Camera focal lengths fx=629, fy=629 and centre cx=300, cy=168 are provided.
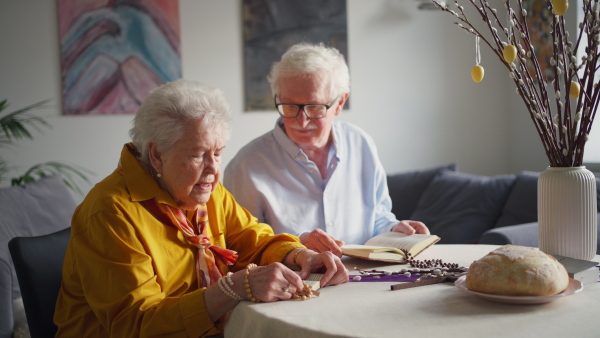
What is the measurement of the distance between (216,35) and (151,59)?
497 mm

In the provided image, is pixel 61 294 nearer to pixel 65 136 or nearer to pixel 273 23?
pixel 65 136

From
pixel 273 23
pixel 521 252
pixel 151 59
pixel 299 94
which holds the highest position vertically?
pixel 273 23

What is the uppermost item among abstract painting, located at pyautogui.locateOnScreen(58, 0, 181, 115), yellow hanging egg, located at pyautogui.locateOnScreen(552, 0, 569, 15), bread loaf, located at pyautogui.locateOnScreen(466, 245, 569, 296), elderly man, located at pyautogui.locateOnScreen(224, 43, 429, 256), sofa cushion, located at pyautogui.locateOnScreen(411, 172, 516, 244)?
abstract painting, located at pyautogui.locateOnScreen(58, 0, 181, 115)

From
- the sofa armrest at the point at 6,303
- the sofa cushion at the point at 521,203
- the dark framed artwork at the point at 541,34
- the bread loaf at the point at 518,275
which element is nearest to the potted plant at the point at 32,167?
the sofa armrest at the point at 6,303

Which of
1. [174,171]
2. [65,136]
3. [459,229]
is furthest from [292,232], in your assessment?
[65,136]

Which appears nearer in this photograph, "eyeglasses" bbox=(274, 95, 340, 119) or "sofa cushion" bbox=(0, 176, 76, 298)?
"eyeglasses" bbox=(274, 95, 340, 119)

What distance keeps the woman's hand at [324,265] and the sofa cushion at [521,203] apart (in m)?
2.24

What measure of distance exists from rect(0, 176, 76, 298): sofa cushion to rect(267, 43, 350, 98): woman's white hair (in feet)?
4.90

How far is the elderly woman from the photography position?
1469mm

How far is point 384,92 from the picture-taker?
16.1ft

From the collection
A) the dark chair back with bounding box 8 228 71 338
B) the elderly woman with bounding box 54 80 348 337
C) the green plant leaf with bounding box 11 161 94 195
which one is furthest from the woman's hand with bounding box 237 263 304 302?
the green plant leaf with bounding box 11 161 94 195

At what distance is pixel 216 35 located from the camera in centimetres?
440

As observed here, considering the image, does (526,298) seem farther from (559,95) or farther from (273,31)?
(273,31)

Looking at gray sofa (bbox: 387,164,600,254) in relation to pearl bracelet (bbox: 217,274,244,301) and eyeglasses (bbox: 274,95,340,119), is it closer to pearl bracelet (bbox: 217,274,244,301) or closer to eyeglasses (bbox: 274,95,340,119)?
eyeglasses (bbox: 274,95,340,119)
